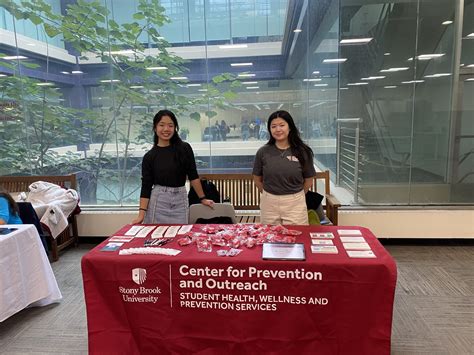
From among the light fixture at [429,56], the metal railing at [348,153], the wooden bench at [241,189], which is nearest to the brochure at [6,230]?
the wooden bench at [241,189]

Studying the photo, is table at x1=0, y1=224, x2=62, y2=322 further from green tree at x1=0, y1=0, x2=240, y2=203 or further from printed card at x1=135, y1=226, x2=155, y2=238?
green tree at x1=0, y1=0, x2=240, y2=203

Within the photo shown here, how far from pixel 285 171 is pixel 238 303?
37.6 inches

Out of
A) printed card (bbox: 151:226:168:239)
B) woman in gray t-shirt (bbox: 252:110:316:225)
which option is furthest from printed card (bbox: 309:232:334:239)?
printed card (bbox: 151:226:168:239)

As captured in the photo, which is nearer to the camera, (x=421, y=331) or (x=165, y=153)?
(x=421, y=331)

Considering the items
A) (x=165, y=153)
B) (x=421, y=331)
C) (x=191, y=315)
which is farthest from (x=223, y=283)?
(x=421, y=331)

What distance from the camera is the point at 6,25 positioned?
12.8ft

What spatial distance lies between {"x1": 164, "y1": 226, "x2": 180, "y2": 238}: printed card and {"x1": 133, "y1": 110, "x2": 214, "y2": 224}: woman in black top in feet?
1.09

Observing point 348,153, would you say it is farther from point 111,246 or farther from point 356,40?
point 111,246

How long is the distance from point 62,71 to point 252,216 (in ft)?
9.11

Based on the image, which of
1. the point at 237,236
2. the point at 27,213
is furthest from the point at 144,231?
the point at 27,213

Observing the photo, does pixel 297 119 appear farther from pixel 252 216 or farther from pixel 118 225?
pixel 118 225

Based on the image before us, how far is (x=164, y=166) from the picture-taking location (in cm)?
246

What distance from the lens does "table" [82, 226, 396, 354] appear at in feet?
5.46

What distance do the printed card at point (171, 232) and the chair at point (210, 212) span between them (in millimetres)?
422
